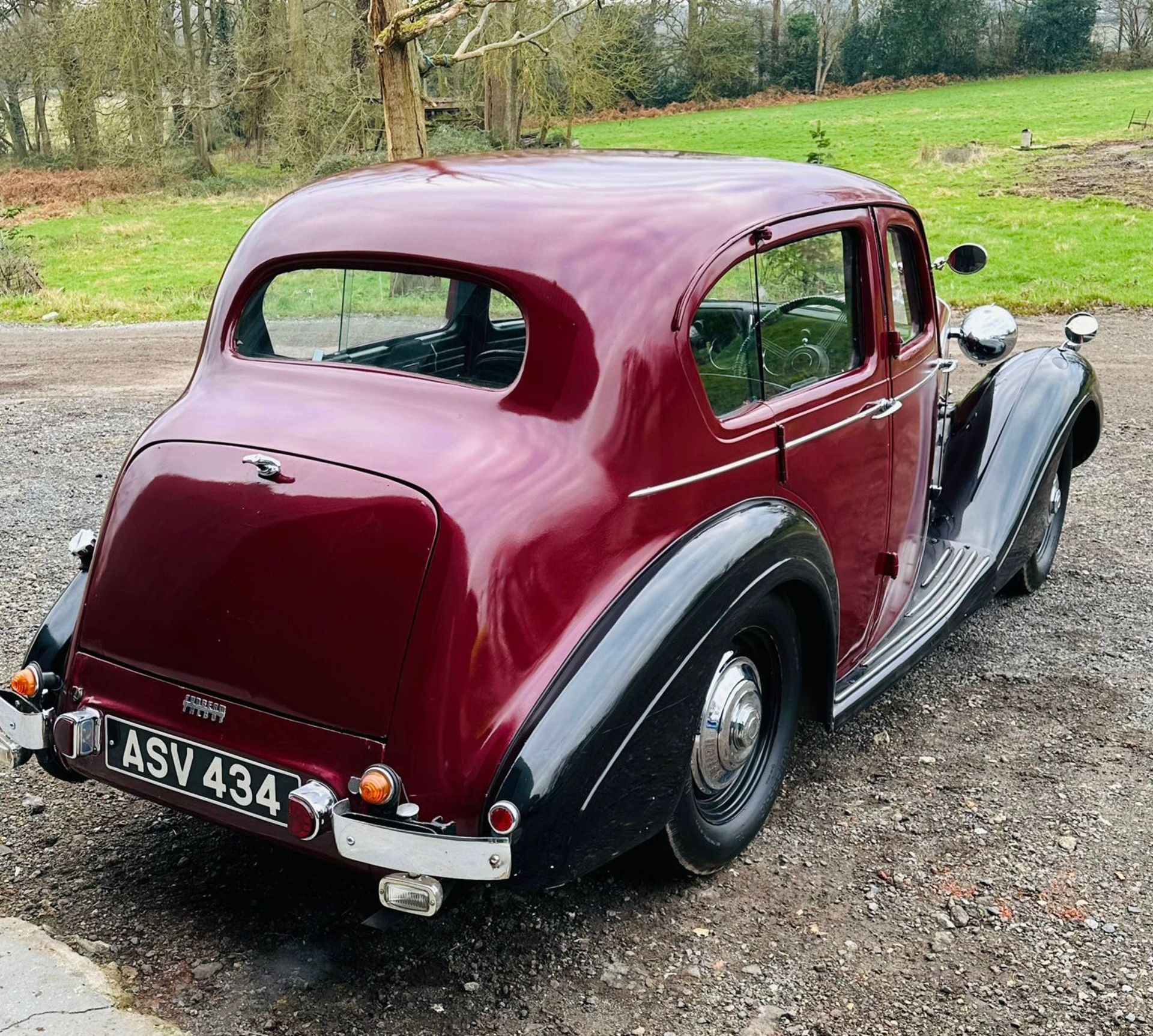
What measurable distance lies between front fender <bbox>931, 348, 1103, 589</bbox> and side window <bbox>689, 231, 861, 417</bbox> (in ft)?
3.77

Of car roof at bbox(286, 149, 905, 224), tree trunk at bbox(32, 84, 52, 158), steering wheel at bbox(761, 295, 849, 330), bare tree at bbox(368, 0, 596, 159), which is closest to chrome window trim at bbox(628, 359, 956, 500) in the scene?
steering wheel at bbox(761, 295, 849, 330)

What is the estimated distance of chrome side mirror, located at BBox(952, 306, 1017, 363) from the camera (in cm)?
444

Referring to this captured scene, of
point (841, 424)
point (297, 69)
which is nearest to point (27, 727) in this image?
point (841, 424)

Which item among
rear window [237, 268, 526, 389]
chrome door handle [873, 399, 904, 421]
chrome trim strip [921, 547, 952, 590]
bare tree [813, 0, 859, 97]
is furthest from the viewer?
bare tree [813, 0, 859, 97]

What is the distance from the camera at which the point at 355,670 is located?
2555 millimetres

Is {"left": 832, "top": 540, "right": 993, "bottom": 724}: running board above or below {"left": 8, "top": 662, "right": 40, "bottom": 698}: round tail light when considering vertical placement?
below

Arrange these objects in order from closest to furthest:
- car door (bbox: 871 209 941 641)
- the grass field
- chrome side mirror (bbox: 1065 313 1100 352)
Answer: car door (bbox: 871 209 941 641), chrome side mirror (bbox: 1065 313 1100 352), the grass field

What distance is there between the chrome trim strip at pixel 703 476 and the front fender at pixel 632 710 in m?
0.11

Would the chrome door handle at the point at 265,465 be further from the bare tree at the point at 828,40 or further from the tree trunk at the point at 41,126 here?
the bare tree at the point at 828,40

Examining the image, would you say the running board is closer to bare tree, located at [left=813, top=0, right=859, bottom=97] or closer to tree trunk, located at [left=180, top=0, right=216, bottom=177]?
tree trunk, located at [left=180, top=0, right=216, bottom=177]

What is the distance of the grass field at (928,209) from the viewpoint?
1393 centimetres

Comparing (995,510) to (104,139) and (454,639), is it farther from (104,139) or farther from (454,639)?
(104,139)

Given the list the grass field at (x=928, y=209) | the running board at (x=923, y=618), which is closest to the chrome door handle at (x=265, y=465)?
the running board at (x=923, y=618)

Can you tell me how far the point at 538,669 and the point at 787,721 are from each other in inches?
43.7
